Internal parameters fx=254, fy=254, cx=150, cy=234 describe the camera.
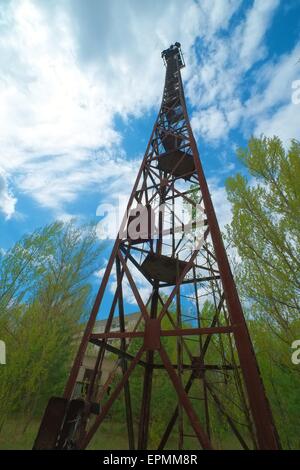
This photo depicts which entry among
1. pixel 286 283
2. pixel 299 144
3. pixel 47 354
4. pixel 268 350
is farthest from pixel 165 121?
pixel 47 354

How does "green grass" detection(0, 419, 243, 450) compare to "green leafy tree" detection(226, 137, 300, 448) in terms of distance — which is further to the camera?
"green grass" detection(0, 419, 243, 450)

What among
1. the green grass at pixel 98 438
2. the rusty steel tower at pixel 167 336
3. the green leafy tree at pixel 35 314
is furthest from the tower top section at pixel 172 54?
the green grass at pixel 98 438

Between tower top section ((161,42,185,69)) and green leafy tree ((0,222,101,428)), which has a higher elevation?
tower top section ((161,42,185,69))

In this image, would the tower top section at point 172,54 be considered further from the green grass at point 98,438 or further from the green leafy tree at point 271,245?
the green grass at point 98,438

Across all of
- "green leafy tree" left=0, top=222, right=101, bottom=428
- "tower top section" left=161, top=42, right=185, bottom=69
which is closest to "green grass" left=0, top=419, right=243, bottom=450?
"green leafy tree" left=0, top=222, right=101, bottom=428

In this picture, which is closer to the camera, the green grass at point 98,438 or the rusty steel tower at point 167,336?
the rusty steel tower at point 167,336

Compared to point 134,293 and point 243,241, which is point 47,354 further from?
point 243,241

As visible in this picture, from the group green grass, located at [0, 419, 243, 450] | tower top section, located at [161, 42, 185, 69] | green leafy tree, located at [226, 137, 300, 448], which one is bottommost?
green grass, located at [0, 419, 243, 450]

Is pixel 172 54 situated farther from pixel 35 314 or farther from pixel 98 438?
pixel 98 438

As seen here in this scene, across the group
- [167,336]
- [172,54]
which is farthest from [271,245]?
[172,54]

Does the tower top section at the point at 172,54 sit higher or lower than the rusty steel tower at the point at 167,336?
higher

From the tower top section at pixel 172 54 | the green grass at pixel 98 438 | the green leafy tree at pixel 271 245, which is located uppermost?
the tower top section at pixel 172 54

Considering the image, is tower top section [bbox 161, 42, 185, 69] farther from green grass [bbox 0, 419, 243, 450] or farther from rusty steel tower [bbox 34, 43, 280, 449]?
green grass [bbox 0, 419, 243, 450]
